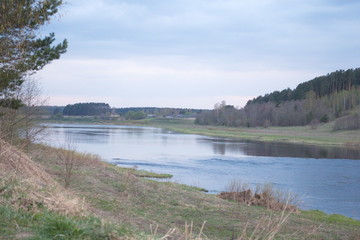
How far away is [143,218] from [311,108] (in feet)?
349

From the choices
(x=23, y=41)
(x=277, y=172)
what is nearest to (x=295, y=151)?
(x=277, y=172)

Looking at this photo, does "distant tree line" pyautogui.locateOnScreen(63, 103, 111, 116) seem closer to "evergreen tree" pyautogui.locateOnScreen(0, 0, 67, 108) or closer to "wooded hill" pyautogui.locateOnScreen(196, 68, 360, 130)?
"wooded hill" pyautogui.locateOnScreen(196, 68, 360, 130)

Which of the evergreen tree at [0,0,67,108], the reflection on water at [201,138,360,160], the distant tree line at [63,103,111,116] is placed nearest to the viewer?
the evergreen tree at [0,0,67,108]

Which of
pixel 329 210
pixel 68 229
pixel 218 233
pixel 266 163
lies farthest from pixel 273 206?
pixel 266 163

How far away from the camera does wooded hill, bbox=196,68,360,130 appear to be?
98.3 metres

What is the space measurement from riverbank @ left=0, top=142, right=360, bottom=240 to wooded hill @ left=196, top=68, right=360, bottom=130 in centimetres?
6924

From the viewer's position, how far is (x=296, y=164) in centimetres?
3719

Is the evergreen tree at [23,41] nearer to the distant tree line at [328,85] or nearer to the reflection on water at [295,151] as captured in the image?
the reflection on water at [295,151]

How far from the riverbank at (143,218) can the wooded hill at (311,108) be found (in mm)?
69239

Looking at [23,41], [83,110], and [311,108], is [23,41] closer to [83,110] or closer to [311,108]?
[311,108]

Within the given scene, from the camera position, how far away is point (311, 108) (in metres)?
110

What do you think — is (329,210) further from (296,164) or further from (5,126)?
(296,164)

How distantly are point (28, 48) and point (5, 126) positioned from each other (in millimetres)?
4525

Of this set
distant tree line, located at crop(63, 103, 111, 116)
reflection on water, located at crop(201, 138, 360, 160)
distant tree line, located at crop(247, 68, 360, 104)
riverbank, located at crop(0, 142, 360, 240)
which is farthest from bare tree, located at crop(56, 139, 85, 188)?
distant tree line, located at crop(63, 103, 111, 116)
